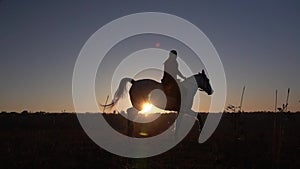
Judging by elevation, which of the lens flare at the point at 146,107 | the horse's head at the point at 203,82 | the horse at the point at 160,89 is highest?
the horse's head at the point at 203,82

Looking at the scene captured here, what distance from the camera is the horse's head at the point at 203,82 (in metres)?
17.0

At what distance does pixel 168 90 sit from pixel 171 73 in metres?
0.98

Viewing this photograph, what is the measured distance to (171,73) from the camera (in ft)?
51.1

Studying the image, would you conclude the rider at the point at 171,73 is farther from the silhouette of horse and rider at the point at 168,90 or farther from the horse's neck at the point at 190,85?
the horse's neck at the point at 190,85

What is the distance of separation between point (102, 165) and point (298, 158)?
534 cm

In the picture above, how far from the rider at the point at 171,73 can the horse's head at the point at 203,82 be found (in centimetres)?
111

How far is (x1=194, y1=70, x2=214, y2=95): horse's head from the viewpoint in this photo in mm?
17019

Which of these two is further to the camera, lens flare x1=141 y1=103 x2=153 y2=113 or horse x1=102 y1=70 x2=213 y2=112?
lens flare x1=141 y1=103 x2=153 y2=113

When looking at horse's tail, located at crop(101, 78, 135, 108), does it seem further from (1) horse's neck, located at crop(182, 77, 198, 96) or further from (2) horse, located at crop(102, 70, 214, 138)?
(1) horse's neck, located at crop(182, 77, 198, 96)

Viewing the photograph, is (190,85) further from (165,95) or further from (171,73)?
(171,73)

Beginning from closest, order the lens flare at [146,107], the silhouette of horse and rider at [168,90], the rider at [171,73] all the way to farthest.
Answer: the rider at [171,73]
the silhouette of horse and rider at [168,90]
the lens flare at [146,107]

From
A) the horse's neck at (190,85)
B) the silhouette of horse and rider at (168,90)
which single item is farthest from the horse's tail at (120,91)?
the horse's neck at (190,85)

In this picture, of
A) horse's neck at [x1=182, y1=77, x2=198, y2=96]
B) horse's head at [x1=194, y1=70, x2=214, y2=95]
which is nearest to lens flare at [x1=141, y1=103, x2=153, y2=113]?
horse's neck at [x1=182, y1=77, x2=198, y2=96]

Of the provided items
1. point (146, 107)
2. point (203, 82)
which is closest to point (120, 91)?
point (146, 107)
